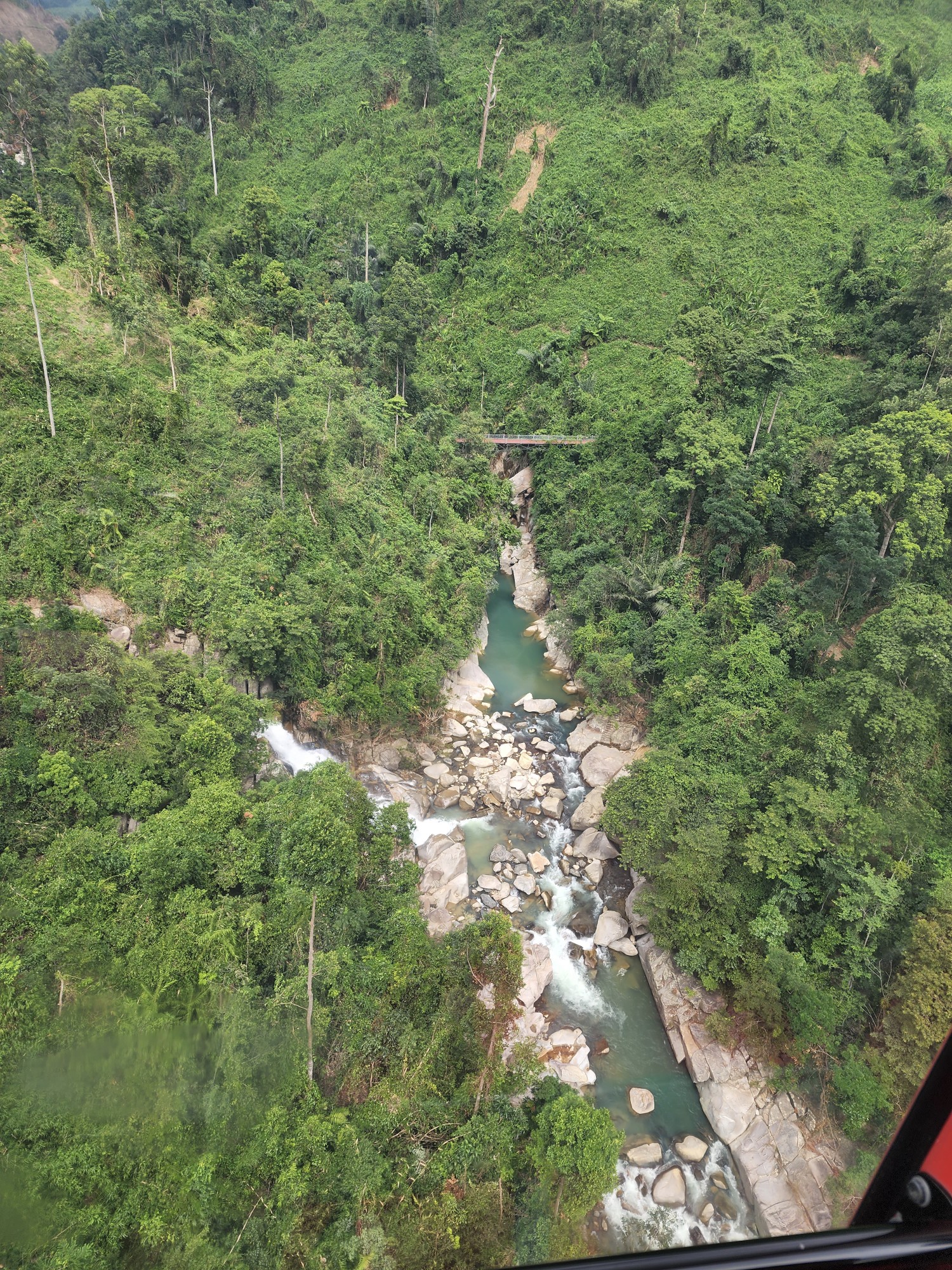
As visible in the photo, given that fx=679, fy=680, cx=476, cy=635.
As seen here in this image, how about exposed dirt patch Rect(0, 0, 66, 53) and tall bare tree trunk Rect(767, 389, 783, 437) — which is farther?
exposed dirt patch Rect(0, 0, 66, 53)

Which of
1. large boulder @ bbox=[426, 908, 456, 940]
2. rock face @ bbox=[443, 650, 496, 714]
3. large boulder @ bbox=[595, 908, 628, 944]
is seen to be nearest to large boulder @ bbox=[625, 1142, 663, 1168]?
large boulder @ bbox=[595, 908, 628, 944]

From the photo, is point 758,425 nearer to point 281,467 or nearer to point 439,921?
point 281,467

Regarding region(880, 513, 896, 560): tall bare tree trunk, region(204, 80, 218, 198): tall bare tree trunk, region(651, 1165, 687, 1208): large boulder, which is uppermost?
region(204, 80, 218, 198): tall bare tree trunk

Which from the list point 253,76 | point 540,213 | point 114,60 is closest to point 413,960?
point 540,213

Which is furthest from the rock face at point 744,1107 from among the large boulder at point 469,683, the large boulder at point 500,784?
the large boulder at point 469,683

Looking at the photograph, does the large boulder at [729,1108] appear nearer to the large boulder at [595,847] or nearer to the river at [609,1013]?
the river at [609,1013]

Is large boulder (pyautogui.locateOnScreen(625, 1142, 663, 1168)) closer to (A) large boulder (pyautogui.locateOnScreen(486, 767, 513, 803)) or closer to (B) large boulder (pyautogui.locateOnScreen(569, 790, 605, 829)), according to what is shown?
(B) large boulder (pyautogui.locateOnScreen(569, 790, 605, 829))
